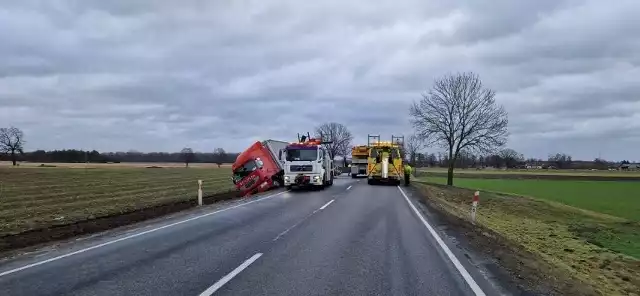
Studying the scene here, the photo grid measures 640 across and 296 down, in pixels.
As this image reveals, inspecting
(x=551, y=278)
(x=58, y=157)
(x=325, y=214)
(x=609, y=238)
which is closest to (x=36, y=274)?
(x=551, y=278)

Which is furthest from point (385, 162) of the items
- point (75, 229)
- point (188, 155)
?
point (188, 155)

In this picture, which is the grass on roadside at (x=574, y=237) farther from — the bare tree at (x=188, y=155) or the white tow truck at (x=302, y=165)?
the bare tree at (x=188, y=155)

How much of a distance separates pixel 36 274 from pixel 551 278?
7.97 metres

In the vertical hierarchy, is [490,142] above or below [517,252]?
above

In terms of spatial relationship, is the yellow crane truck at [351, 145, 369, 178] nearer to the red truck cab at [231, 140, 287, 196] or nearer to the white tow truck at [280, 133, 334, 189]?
the white tow truck at [280, 133, 334, 189]

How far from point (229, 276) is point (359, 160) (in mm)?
41881

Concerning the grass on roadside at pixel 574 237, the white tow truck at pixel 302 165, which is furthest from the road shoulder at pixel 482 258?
the white tow truck at pixel 302 165

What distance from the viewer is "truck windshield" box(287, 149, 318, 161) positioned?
29797 millimetres

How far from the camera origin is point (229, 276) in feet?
24.7

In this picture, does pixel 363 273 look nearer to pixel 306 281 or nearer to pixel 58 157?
pixel 306 281

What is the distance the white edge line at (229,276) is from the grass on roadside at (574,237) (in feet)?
18.2

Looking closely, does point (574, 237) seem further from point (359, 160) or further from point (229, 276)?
point (359, 160)

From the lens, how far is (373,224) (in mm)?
14547

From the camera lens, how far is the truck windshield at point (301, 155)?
29.8 meters
